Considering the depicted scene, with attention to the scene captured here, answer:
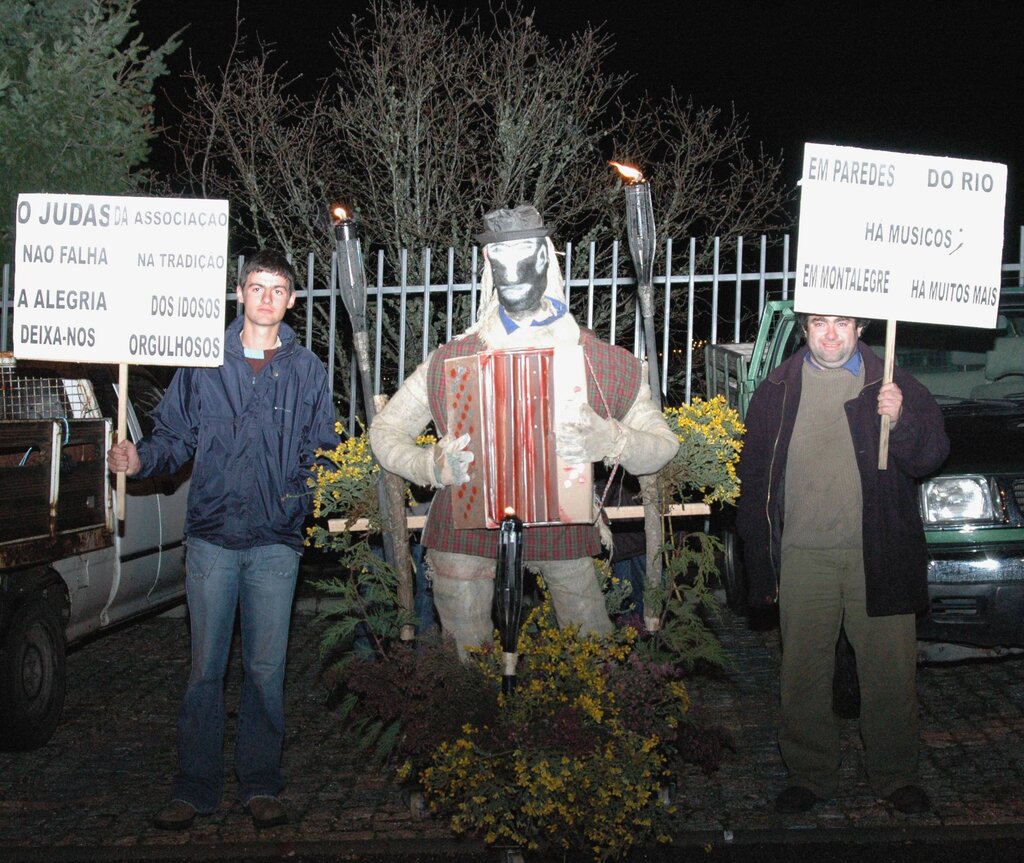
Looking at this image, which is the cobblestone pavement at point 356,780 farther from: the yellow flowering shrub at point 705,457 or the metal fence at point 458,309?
the metal fence at point 458,309

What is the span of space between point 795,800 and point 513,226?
2.46 metres

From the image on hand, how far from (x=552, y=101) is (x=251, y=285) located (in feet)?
24.2

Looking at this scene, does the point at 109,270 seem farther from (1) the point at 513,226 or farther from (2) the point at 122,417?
(1) the point at 513,226

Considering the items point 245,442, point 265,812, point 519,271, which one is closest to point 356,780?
point 265,812

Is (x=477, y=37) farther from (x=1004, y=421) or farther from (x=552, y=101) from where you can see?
(x=1004, y=421)

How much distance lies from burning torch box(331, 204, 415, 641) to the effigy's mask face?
0.59m

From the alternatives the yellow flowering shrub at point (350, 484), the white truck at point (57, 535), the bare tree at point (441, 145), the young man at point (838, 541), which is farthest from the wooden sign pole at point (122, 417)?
the bare tree at point (441, 145)

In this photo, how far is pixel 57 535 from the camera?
5.79m

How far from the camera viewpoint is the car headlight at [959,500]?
239 inches

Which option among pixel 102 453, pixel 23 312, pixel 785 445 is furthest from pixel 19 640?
pixel 785 445

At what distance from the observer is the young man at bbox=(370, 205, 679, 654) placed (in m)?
4.50

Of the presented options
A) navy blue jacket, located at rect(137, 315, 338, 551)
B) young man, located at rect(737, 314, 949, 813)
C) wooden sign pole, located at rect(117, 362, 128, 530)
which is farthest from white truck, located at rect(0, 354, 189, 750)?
young man, located at rect(737, 314, 949, 813)

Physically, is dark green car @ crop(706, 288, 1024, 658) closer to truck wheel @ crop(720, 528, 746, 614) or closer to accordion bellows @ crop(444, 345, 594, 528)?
truck wheel @ crop(720, 528, 746, 614)

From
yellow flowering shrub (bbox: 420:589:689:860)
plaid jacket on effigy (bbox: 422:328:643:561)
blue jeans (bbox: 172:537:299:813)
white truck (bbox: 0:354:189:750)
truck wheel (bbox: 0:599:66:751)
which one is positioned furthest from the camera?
truck wheel (bbox: 0:599:66:751)
